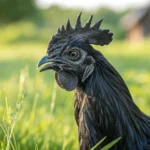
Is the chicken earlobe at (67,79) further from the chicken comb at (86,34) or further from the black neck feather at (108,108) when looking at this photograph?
the chicken comb at (86,34)

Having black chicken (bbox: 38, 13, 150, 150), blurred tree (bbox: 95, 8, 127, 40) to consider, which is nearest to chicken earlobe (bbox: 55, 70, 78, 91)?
black chicken (bbox: 38, 13, 150, 150)

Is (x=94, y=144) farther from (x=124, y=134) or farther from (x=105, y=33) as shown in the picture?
(x=105, y=33)

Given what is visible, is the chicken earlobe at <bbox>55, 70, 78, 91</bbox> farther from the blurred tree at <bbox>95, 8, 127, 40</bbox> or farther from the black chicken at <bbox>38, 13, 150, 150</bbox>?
the blurred tree at <bbox>95, 8, 127, 40</bbox>

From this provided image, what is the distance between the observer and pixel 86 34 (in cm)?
293

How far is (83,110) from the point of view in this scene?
2.89 m

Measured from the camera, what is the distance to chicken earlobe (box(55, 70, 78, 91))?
285cm

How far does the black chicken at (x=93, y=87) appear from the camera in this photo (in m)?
2.84

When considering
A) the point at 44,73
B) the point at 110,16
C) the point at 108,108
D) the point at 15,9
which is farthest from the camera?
the point at 110,16

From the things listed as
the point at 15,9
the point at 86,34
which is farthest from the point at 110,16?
the point at 86,34

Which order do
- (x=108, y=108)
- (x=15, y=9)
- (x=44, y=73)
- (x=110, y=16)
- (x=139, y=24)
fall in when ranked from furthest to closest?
1. (x=110, y=16)
2. (x=15, y=9)
3. (x=139, y=24)
4. (x=44, y=73)
5. (x=108, y=108)

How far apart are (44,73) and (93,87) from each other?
9.45m

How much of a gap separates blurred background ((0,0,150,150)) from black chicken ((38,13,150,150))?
11.6 inches

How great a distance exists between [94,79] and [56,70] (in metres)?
0.24

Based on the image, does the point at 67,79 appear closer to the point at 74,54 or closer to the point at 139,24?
the point at 74,54
